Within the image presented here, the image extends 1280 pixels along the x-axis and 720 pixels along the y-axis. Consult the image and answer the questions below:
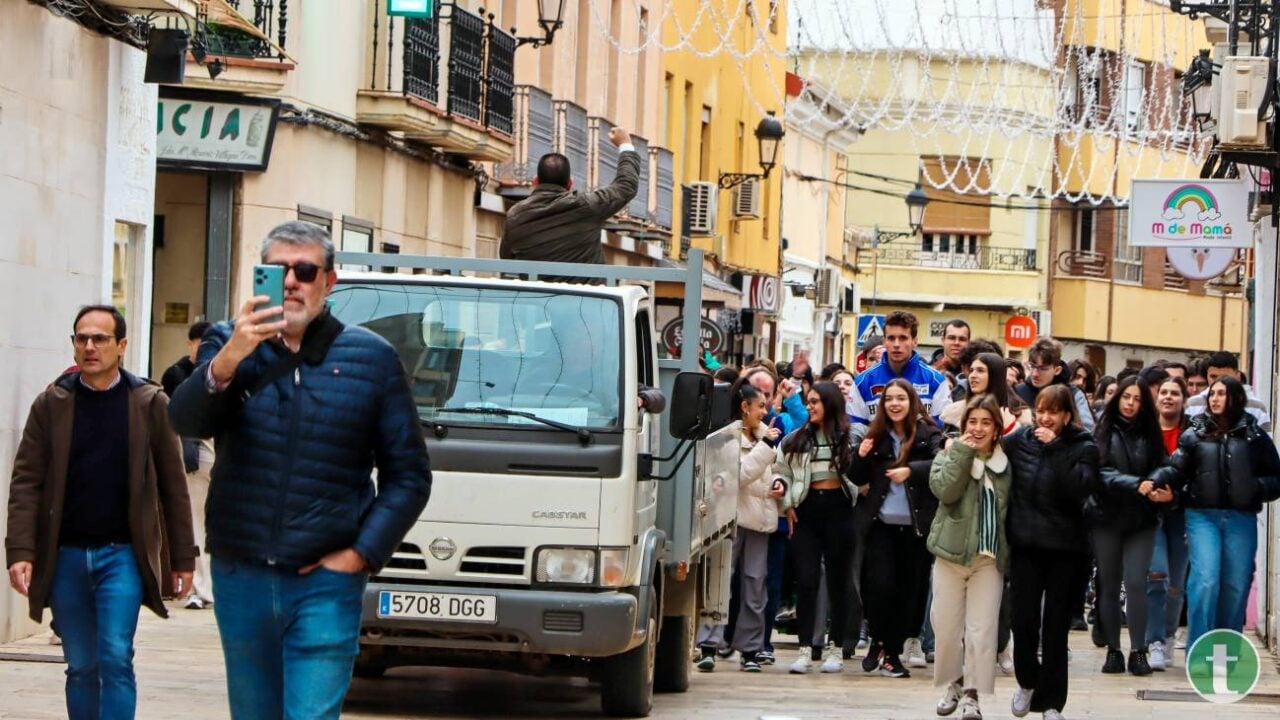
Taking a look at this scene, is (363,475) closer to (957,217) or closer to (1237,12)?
(1237,12)

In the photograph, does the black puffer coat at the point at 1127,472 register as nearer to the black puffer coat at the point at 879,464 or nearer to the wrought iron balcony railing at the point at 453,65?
the black puffer coat at the point at 879,464

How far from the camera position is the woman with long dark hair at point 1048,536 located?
12.8 m

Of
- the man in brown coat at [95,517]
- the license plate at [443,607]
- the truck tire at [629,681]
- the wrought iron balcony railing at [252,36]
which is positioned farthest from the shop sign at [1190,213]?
the man in brown coat at [95,517]

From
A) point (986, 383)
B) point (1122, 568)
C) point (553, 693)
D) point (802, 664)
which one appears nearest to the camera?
point (553, 693)

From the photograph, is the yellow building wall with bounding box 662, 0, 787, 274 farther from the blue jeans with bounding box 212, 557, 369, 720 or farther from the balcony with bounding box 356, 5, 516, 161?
the blue jeans with bounding box 212, 557, 369, 720

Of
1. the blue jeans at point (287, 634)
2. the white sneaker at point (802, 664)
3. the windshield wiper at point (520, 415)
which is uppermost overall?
the windshield wiper at point (520, 415)

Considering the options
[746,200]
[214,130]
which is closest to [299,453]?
[214,130]

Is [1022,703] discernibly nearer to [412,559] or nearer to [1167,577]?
[412,559]

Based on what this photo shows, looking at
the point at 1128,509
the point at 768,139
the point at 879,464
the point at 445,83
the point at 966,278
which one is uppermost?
the point at 768,139

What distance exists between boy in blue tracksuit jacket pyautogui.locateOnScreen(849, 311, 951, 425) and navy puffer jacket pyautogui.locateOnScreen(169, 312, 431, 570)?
9338 millimetres

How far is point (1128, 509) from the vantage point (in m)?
16.0

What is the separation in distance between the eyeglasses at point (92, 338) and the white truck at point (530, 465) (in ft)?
9.26

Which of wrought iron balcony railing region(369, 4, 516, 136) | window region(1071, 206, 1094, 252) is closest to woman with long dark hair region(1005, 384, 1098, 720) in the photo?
wrought iron balcony railing region(369, 4, 516, 136)

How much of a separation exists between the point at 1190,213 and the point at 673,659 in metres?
8.78
